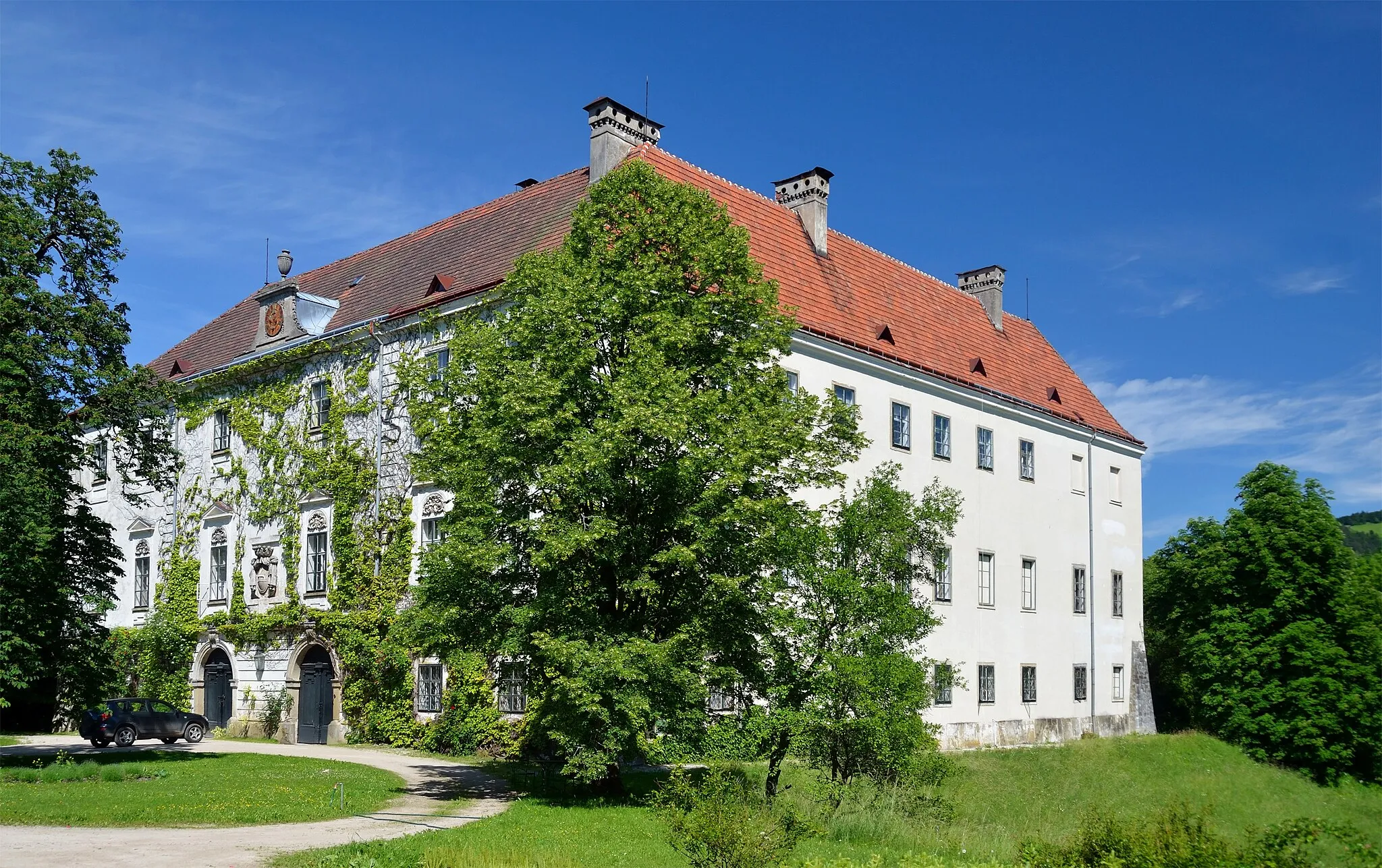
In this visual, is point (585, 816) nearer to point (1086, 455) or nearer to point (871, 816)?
point (871, 816)

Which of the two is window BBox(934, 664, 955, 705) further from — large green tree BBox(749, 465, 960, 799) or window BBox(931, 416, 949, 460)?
window BBox(931, 416, 949, 460)

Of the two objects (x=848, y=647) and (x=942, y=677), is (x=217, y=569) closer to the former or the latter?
(x=848, y=647)

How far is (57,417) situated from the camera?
2469 centimetres

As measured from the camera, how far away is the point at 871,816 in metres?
18.4

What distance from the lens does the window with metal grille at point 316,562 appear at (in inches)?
1264


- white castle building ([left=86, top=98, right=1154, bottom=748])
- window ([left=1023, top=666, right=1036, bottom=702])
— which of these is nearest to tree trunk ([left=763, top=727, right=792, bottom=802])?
white castle building ([left=86, top=98, right=1154, bottom=748])

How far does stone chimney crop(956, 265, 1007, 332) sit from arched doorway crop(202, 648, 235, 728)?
26665 millimetres

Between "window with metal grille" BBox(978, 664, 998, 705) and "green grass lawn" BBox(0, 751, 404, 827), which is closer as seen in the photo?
"green grass lawn" BBox(0, 751, 404, 827)

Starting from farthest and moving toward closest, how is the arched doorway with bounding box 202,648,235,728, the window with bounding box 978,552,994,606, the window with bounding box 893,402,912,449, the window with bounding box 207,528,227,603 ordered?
the window with bounding box 978,552,994,606
the window with bounding box 207,528,227,603
the arched doorway with bounding box 202,648,235,728
the window with bounding box 893,402,912,449

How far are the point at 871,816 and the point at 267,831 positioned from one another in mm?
8425

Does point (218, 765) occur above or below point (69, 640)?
below

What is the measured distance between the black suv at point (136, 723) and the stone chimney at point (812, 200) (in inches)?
808

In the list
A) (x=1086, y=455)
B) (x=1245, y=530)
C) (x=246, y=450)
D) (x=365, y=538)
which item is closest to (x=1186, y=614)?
(x=1245, y=530)

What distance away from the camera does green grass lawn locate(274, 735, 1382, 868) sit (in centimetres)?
1516
